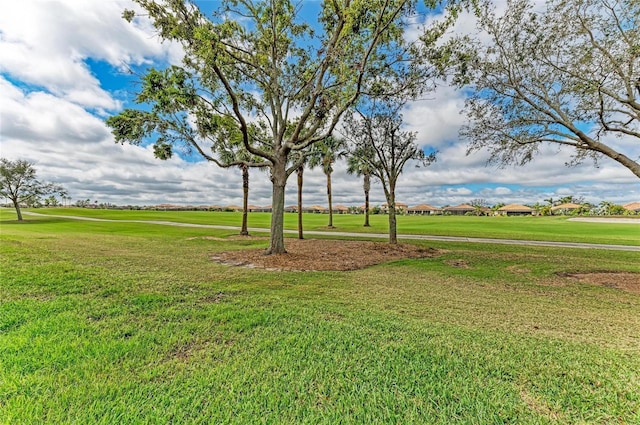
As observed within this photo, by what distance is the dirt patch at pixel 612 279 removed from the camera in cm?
804

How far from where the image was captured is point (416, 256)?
13594mm

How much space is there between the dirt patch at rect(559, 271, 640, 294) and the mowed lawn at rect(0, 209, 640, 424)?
1.18 m

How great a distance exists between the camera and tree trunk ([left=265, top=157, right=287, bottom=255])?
12031 mm

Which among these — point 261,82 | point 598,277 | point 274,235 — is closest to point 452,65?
point 261,82

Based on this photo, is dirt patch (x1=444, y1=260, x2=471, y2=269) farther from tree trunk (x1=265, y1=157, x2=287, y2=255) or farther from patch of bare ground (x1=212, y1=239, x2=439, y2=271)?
tree trunk (x1=265, y1=157, x2=287, y2=255)

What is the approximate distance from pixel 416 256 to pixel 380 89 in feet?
27.3

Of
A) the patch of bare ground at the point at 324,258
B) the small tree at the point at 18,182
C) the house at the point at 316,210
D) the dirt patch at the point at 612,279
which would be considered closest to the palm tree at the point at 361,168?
the patch of bare ground at the point at 324,258

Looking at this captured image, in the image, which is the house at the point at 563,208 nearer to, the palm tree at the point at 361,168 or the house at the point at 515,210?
the house at the point at 515,210

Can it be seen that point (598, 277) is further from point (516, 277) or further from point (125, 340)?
point (125, 340)

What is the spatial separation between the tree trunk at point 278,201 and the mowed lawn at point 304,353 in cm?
529

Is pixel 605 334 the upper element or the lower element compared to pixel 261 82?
lower

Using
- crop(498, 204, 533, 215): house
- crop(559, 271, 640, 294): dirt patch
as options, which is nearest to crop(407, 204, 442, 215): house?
crop(498, 204, 533, 215): house

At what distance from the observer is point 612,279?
351 inches

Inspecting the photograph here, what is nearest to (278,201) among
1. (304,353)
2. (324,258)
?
(324,258)
